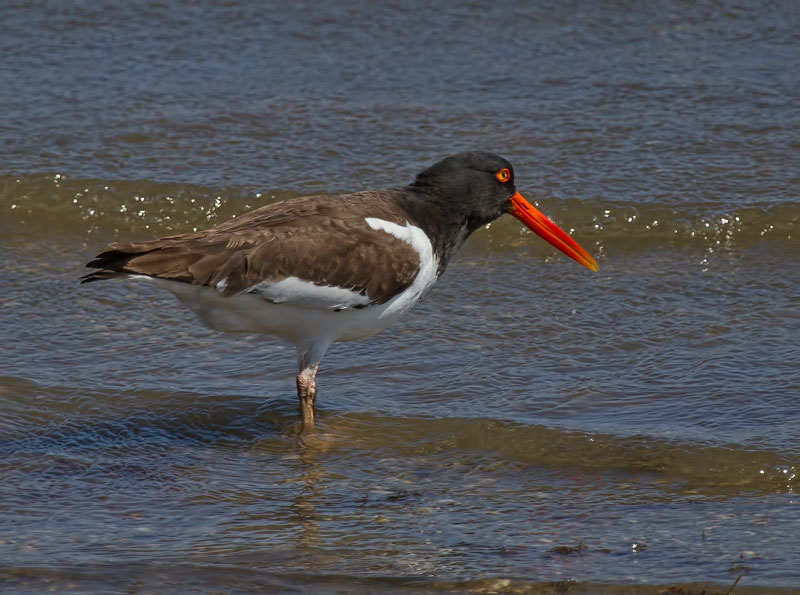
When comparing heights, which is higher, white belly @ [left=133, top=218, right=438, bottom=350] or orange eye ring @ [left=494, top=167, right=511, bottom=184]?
orange eye ring @ [left=494, top=167, right=511, bottom=184]

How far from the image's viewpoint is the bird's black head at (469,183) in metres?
6.00

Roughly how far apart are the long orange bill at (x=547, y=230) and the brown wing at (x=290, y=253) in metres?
0.94

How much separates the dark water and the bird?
1.70ft

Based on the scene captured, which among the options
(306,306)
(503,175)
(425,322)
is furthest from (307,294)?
(425,322)

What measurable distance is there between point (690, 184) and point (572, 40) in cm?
280

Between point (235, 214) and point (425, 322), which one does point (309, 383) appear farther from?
point (235, 214)

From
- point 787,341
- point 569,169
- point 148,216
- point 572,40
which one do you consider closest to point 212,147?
point 148,216

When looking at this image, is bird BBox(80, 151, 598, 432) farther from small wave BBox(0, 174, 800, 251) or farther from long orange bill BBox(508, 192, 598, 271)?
small wave BBox(0, 174, 800, 251)

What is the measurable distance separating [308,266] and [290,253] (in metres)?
0.10

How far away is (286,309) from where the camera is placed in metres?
5.50

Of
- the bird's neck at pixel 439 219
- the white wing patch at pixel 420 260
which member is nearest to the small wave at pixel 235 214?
the bird's neck at pixel 439 219

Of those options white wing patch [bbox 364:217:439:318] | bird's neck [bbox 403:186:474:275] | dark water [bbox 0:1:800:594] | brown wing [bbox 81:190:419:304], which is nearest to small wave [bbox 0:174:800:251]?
dark water [bbox 0:1:800:594]

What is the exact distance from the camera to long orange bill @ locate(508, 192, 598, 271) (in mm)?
6414

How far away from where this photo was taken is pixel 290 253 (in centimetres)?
545
